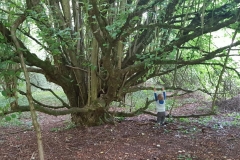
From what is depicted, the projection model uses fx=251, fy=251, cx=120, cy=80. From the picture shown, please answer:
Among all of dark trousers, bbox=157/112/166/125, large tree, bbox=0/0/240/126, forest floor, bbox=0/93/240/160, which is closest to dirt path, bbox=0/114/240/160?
forest floor, bbox=0/93/240/160

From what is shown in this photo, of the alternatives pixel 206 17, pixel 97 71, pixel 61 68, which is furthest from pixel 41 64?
pixel 206 17

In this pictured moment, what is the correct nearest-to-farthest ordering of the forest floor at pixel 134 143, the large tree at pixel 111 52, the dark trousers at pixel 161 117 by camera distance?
the forest floor at pixel 134 143
the large tree at pixel 111 52
the dark trousers at pixel 161 117

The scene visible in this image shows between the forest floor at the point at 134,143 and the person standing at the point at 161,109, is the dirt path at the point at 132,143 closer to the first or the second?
the forest floor at the point at 134,143

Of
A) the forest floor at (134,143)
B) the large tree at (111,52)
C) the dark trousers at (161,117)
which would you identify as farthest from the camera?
the dark trousers at (161,117)

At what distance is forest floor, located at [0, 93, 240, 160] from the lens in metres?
4.14

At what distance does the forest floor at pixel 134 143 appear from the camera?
4.14 m

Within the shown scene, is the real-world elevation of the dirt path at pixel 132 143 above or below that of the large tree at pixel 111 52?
below

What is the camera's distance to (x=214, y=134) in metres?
5.45

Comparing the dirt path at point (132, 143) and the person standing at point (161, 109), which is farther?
the person standing at point (161, 109)

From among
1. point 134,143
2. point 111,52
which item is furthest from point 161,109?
point 111,52

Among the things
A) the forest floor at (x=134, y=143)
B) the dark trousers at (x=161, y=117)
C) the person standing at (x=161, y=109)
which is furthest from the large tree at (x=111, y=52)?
the dark trousers at (x=161, y=117)

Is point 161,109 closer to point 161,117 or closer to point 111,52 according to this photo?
point 161,117

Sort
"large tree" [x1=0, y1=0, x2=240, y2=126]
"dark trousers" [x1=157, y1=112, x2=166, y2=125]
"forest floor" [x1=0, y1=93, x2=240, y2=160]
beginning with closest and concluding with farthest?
"forest floor" [x1=0, y1=93, x2=240, y2=160]
"large tree" [x1=0, y1=0, x2=240, y2=126]
"dark trousers" [x1=157, y1=112, x2=166, y2=125]

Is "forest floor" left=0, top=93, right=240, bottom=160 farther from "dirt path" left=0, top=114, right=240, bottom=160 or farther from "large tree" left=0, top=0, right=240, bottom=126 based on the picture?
"large tree" left=0, top=0, right=240, bottom=126
